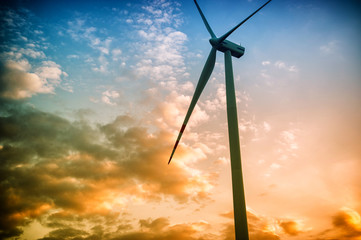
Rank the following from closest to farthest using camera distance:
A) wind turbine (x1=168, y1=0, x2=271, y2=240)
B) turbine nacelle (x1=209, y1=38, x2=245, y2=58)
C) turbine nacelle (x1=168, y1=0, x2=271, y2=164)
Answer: wind turbine (x1=168, y1=0, x2=271, y2=240) → turbine nacelle (x1=168, y1=0, x2=271, y2=164) → turbine nacelle (x1=209, y1=38, x2=245, y2=58)

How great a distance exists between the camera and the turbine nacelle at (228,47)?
28.6 m

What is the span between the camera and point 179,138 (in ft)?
112

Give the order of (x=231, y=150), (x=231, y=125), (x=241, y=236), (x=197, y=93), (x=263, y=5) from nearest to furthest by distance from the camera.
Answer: (x=241, y=236) → (x=231, y=150) → (x=231, y=125) → (x=263, y=5) → (x=197, y=93)

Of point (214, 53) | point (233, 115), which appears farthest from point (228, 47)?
point (233, 115)

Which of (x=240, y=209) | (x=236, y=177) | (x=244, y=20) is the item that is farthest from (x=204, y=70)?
(x=240, y=209)

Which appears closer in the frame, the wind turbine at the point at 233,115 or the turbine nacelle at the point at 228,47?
the wind turbine at the point at 233,115

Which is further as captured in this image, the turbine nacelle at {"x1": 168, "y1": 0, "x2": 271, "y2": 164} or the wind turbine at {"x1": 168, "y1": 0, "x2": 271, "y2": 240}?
the turbine nacelle at {"x1": 168, "y1": 0, "x2": 271, "y2": 164}

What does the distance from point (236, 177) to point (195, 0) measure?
3138 centimetres

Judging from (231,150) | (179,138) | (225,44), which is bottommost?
(231,150)

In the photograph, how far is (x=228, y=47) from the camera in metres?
28.9

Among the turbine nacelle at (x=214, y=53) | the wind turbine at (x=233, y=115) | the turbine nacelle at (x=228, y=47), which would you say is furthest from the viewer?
the turbine nacelle at (x=228, y=47)

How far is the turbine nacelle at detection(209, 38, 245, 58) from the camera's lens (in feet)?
94.0

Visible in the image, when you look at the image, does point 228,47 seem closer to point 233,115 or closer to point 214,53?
point 214,53

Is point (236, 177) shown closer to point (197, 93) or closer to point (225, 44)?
point (197, 93)
